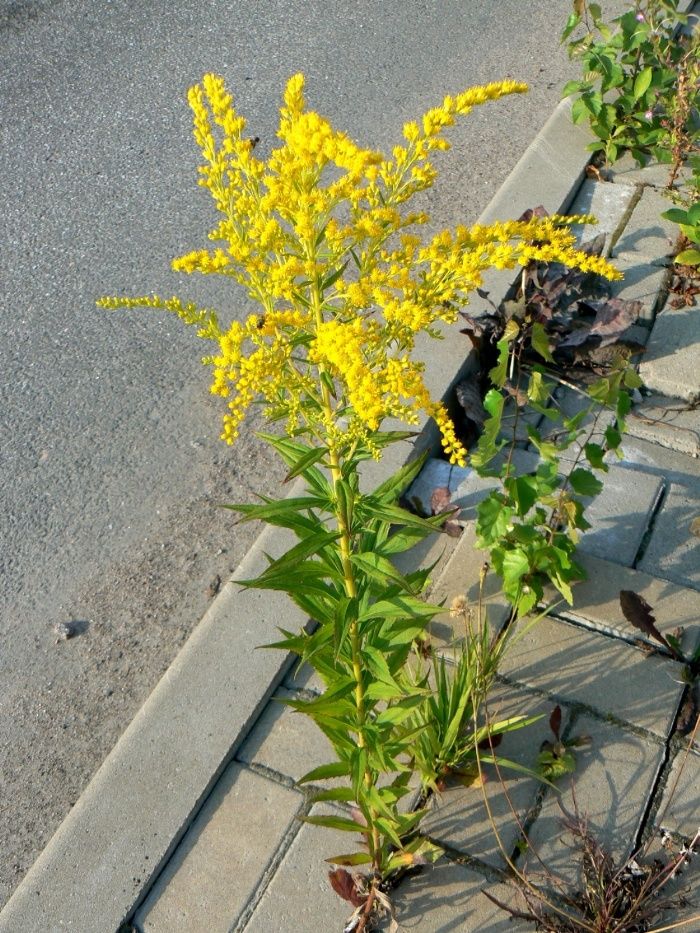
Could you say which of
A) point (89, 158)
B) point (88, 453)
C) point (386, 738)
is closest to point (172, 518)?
point (88, 453)

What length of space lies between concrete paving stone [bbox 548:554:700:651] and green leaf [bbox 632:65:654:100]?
2.87 m

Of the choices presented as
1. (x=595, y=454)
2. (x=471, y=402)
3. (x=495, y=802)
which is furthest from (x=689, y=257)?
(x=495, y=802)

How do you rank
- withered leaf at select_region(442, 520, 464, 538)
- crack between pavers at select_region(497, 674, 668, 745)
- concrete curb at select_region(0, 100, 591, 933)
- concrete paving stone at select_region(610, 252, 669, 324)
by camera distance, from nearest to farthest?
concrete curb at select_region(0, 100, 591, 933)
crack between pavers at select_region(497, 674, 668, 745)
withered leaf at select_region(442, 520, 464, 538)
concrete paving stone at select_region(610, 252, 669, 324)

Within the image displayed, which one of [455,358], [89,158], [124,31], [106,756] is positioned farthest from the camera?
[124,31]

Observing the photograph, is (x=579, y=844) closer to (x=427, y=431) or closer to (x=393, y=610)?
(x=393, y=610)

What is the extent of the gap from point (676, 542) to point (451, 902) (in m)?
1.51

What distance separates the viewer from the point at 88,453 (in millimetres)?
4020

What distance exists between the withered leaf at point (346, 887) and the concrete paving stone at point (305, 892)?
0.06m

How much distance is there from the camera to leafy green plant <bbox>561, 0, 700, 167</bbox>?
16.1 ft

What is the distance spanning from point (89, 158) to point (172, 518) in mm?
3001

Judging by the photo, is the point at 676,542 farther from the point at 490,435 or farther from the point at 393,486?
the point at 393,486

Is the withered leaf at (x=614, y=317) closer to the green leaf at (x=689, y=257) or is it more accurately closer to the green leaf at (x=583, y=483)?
the green leaf at (x=689, y=257)

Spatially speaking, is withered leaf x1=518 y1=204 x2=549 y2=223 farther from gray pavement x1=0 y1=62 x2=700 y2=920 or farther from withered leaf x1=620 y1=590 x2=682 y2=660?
withered leaf x1=620 y1=590 x2=682 y2=660

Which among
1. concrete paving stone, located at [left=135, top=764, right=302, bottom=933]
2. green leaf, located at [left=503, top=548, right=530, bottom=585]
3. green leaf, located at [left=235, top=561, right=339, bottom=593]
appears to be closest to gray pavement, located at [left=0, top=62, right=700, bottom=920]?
concrete paving stone, located at [left=135, top=764, right=302, bottom=933]
